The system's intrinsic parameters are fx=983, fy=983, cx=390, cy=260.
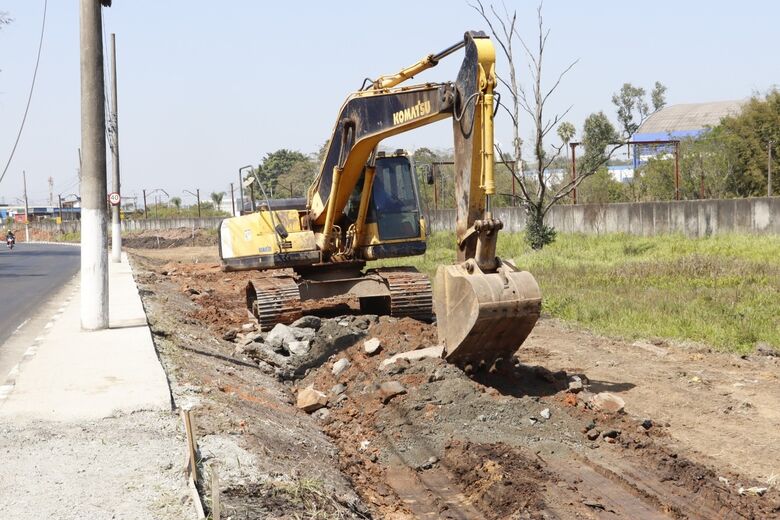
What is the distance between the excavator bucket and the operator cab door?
5342 mm

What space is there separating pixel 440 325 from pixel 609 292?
29.2 feet

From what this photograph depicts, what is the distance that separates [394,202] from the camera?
15953mm

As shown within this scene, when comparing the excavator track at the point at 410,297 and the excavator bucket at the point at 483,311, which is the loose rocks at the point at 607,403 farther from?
the excavator track at the point at 410,297

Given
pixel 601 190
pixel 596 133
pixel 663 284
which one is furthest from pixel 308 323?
pixel 596 133

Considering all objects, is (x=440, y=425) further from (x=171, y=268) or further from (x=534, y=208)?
(x=171, y=268)

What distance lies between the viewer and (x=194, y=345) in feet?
44.9

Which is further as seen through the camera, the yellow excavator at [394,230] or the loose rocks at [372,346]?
the loose rocks at [372,346]

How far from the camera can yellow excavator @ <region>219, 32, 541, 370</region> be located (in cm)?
996

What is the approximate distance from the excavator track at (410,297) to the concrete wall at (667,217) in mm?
12184

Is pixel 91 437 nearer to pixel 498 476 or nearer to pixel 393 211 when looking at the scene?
pixel 498 476

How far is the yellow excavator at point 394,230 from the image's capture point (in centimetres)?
996

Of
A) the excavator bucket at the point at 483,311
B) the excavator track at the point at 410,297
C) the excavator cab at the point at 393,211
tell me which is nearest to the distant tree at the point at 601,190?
the excavator cab at the point at 393,211

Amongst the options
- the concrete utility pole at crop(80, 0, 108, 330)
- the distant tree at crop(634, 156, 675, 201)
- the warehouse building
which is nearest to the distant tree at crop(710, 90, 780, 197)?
the distant tree at crop(634, 156, 675, 201)

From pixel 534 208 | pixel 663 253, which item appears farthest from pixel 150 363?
pixel 534 208
